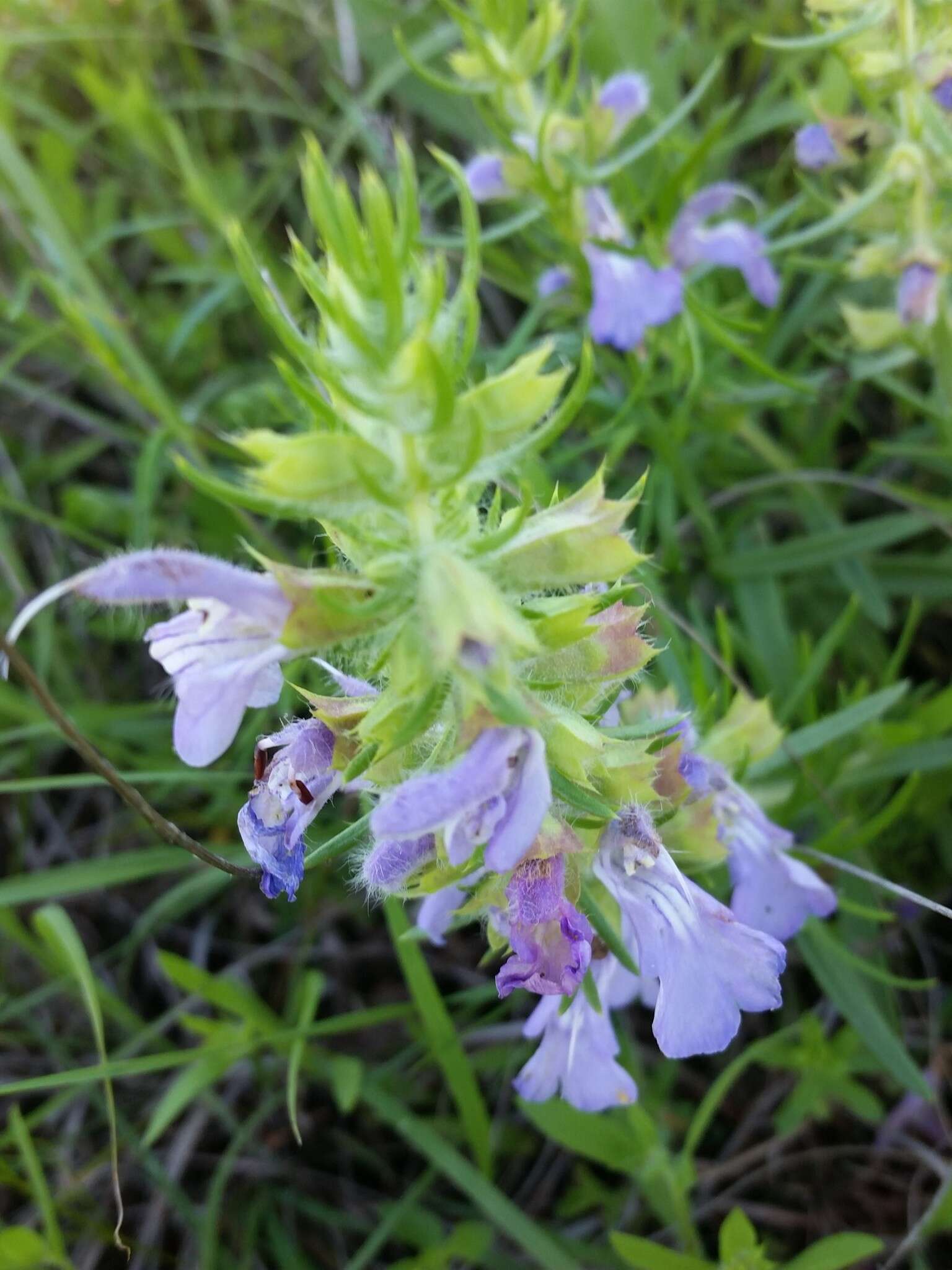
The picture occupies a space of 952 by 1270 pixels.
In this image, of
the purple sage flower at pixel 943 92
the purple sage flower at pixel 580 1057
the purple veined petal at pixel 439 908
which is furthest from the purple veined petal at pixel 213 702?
the purple sage flower at pixel 943 92

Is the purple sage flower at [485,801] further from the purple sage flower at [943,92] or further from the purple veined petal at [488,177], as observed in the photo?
the purple sage flower at [943,92]

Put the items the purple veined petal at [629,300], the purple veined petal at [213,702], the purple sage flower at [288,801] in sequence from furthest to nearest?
the purple veined petal at [629,300]
the purple sage flower at [288,801]
the purple veined petal at [213,702]

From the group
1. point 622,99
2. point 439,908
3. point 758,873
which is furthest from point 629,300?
point 439,908

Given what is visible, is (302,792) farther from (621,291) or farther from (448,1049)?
(621,291)

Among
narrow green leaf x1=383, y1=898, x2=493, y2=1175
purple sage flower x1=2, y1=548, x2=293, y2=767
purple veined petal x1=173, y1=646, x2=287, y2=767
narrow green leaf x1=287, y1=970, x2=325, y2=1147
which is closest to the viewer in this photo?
purple sage flower x1=2, y1=548, x2=293, y2=767

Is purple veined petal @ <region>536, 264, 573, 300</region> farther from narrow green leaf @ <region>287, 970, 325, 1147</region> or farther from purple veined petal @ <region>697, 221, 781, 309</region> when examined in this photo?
narrow green leaf @ <region>287, 970, 325, 1147</region>

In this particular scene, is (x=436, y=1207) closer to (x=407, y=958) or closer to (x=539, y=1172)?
(x=539, y=1172)

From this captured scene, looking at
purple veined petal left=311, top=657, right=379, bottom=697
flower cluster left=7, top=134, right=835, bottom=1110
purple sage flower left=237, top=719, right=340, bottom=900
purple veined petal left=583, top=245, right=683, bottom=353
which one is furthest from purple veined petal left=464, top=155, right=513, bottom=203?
purple sage flower left=237, top=719, right=340, bottom=900

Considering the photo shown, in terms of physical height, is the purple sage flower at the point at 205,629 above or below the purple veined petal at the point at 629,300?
above
